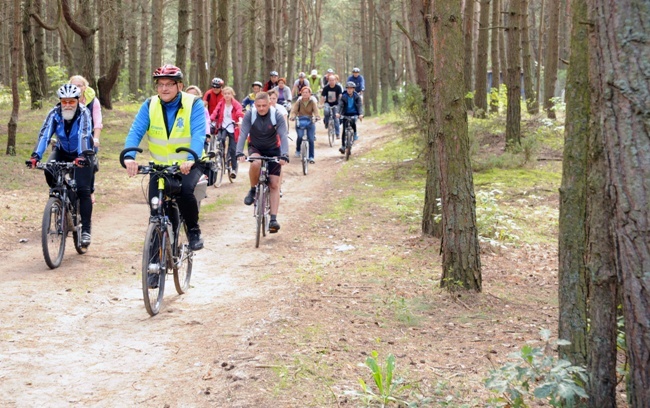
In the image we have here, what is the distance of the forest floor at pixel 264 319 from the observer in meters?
4.95

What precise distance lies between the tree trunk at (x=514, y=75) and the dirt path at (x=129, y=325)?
7.03m

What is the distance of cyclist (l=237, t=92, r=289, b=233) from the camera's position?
1076 centimetres

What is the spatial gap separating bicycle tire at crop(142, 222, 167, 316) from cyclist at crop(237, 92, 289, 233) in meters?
3.91

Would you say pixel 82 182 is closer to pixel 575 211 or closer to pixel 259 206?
pixel 259 206

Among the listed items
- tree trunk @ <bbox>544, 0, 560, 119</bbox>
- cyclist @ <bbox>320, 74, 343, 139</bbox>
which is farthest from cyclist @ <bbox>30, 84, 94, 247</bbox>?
tree trunk @ <bbox>544, 0, 560, 119</bbox>

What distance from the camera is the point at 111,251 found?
9.67m

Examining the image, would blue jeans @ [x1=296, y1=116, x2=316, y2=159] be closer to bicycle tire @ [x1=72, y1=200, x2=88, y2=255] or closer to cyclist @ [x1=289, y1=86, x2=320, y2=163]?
cyclist @ [x1=289, y1=86, x2=320, y2=163]

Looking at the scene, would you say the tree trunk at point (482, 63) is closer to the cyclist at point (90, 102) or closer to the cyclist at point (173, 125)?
the cyclist at point (90, 102)

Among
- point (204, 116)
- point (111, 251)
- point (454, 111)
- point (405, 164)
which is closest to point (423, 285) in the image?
point (454, 111)

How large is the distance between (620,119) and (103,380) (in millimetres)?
3760

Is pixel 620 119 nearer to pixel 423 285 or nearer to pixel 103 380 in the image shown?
pixel 103 380

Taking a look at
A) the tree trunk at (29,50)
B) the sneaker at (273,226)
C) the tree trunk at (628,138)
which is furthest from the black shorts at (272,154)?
the tree trunk at (29,50)

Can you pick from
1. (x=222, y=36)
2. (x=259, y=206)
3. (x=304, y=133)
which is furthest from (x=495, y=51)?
(x=259, y=206)

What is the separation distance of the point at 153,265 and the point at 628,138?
4542 mm
